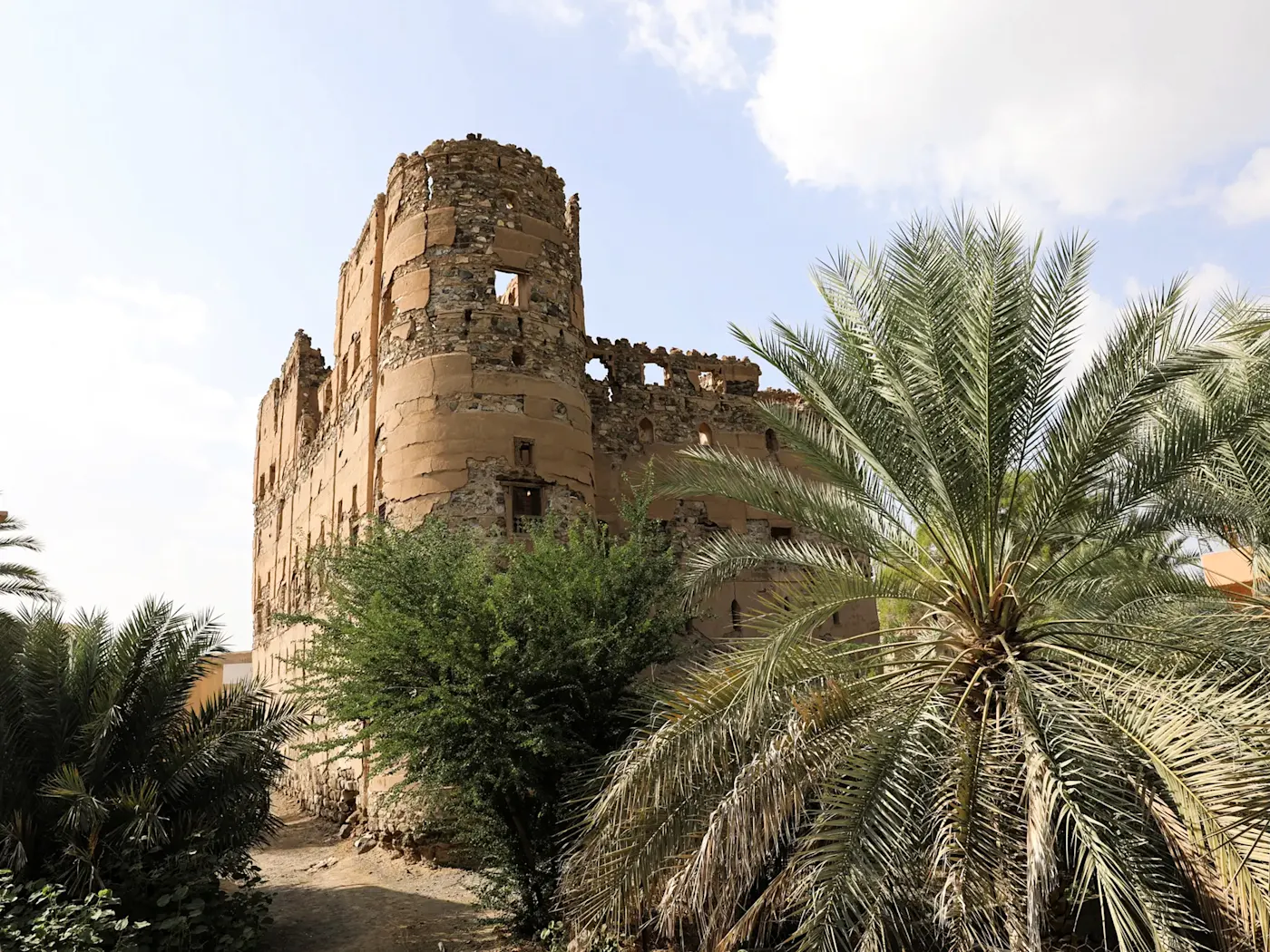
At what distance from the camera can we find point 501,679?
9.81 m

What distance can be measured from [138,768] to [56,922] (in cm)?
194

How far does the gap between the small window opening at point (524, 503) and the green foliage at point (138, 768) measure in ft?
15.3

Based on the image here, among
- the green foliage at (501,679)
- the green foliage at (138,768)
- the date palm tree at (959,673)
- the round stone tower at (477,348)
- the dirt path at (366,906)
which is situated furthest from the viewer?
the round stone tower at (477,348)

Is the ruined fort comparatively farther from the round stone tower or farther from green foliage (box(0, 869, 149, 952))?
green foliage (box(0, 869, 149, 952))

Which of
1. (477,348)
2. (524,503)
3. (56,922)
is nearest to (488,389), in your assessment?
(477,348)

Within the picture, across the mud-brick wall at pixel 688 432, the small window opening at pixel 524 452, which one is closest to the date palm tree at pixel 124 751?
the small window opening at pixel 524 452

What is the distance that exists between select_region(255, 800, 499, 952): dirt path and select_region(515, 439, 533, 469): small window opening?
5499 mm

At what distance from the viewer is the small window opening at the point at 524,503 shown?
47.2 feet

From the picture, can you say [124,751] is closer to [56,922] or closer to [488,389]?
[56,922]

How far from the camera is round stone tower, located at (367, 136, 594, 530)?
14.3 m

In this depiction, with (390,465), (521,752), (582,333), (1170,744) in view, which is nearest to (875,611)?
(582,333)

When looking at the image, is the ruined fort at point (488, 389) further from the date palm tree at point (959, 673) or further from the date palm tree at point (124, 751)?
the date palm tree at point (959, 673)

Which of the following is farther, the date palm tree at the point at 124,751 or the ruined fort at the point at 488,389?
the ruined fort at the point at 488,389

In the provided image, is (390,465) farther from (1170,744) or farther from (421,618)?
(1170,744)
